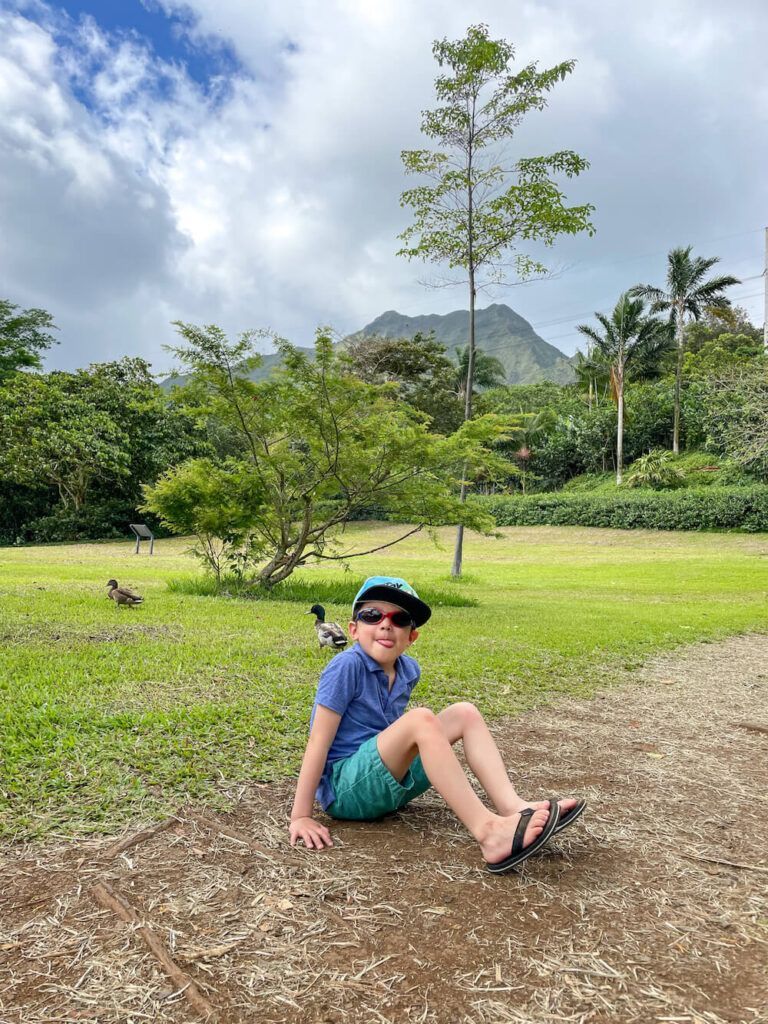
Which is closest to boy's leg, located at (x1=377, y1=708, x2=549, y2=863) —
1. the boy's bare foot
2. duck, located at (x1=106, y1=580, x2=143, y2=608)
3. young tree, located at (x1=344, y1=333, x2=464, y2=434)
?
the boy's bare foot

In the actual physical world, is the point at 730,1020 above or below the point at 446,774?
below

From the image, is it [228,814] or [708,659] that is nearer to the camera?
[228,814]

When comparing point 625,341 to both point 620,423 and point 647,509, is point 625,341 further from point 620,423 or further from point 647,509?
point 647,509

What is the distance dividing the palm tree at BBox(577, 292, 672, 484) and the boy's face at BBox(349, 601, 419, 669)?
38008mm

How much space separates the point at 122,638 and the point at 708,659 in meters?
6.11

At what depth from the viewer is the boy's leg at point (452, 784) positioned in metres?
2.43

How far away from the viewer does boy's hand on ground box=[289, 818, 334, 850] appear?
2635mm

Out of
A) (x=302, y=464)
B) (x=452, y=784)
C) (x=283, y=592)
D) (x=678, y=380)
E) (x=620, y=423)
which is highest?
(x=678, y=380)

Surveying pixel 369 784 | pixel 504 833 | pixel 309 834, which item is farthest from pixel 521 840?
pixel 309 834

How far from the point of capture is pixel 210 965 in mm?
1938

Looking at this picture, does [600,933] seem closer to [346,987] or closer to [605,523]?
[346,987]

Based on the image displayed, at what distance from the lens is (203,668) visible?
5594 mm

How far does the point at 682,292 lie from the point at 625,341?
3964mm

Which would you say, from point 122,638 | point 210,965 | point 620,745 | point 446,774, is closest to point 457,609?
point 122,638
